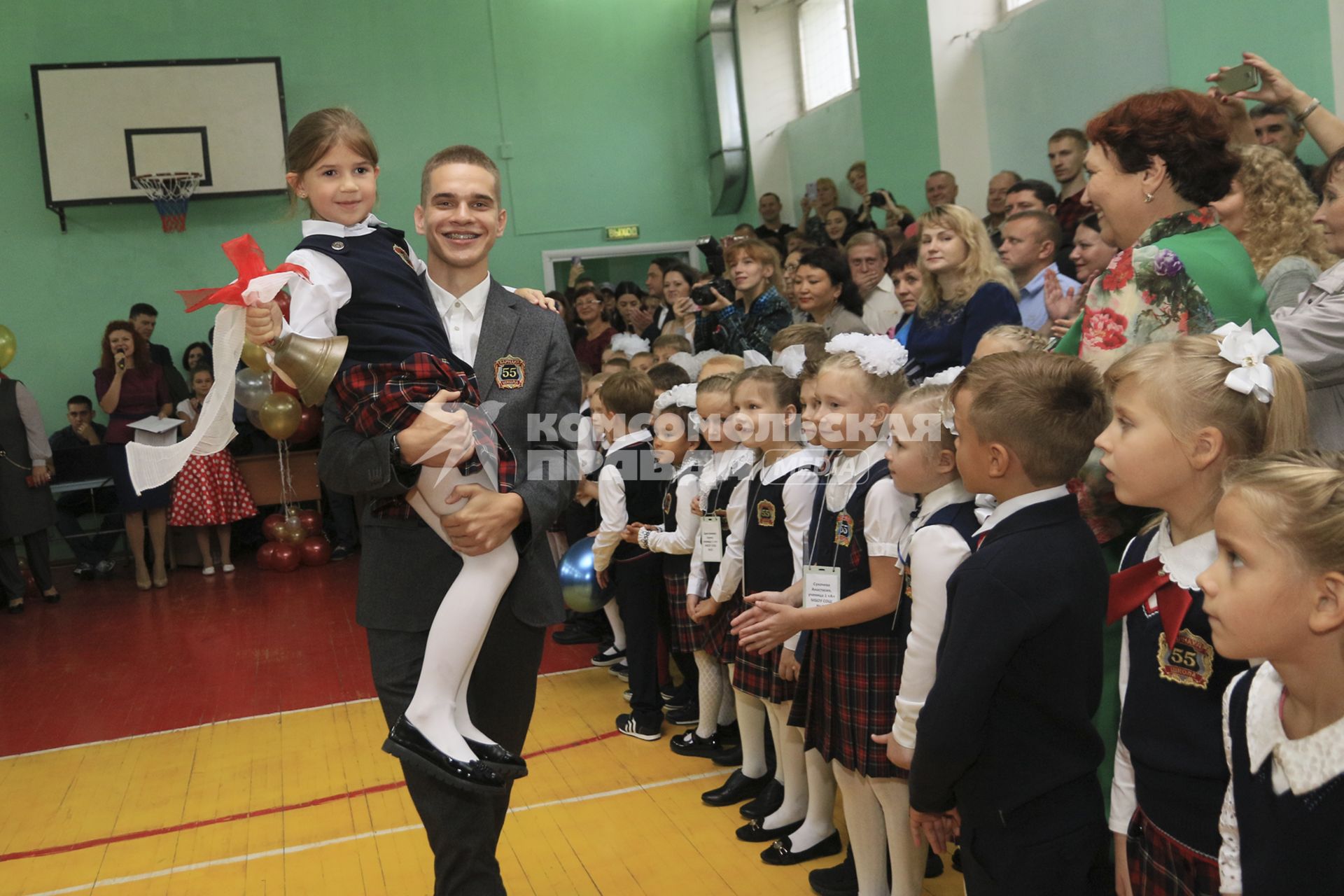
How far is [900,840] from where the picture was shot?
107 inches

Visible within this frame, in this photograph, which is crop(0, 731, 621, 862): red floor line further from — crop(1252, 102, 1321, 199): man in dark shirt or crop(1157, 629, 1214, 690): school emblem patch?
crop(1252, 102, 1321, 199): man in dark shirt

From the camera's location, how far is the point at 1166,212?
216 cm

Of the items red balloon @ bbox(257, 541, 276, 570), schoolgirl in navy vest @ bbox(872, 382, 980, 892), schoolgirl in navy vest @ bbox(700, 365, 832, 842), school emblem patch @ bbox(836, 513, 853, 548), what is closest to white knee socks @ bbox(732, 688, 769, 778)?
schoolgirl in navy vest @ bbox(700, 365, 832, 842)

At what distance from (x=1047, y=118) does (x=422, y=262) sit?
5.76 metres

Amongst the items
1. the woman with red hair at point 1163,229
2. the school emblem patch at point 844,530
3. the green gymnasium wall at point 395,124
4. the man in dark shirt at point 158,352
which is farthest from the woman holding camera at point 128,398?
A: the woman with red hair at point 1163,229

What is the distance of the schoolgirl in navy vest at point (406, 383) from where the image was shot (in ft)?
6.97

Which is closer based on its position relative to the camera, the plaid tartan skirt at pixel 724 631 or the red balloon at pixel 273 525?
the plaid tartan skirt at pixel 724 631

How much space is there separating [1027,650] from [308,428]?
27.7 feet

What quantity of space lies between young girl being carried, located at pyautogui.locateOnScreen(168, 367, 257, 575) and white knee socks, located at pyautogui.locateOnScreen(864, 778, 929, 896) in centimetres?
729

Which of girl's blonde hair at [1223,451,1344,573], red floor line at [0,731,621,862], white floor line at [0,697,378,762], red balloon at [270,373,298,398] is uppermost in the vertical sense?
red balloon at [270,373,298,398]

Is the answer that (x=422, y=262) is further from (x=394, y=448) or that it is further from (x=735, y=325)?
(x=735, y=325)

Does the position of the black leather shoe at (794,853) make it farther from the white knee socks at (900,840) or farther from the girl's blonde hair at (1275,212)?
the girl's blonde hair at (1275,212)

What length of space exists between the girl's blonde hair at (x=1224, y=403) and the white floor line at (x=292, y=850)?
106 inches

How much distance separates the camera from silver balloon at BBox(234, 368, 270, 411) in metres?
7.19
